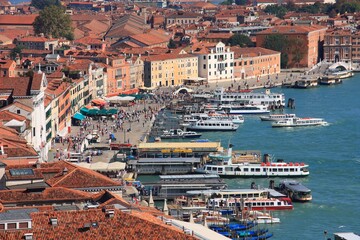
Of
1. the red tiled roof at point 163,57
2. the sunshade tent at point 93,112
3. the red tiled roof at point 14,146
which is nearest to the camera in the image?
the red tiled roof at point 14,146

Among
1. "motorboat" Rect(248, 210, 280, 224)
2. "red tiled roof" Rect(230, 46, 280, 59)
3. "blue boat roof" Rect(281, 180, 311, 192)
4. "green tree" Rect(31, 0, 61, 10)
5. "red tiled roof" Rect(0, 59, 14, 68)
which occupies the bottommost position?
"motorboat" Rect(248, 210, 280, 224)

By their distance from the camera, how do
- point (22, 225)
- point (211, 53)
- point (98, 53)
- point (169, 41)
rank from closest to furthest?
point (22, 225)
point (98, 53)
point (211, 53)
point (169, 41)

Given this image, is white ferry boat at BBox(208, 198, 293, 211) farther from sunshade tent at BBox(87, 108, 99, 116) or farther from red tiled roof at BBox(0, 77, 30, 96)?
sunshade tent at BBox(87, 108, 99, 116)

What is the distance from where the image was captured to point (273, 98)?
3669cm

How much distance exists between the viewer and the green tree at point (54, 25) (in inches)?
1957

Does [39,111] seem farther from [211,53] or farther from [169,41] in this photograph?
[169,41]

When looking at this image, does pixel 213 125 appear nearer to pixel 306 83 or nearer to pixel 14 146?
pixel 306 83

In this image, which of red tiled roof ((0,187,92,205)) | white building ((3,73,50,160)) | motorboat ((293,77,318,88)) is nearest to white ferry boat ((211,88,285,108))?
motorboat ((293,77,318,88))

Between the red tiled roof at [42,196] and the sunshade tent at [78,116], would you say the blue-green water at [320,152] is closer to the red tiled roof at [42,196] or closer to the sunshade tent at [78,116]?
the sunshade tent at [78,116]

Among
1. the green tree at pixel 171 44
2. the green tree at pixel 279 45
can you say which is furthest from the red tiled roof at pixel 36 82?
the green tree at pixel 279 45

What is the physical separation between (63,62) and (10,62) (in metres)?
3.11

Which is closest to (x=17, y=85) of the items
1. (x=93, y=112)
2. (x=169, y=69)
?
(x=93, y=112)

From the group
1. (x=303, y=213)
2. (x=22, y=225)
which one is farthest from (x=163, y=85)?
(x=22, y=225)

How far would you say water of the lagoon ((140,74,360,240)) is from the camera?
19.1 meters
